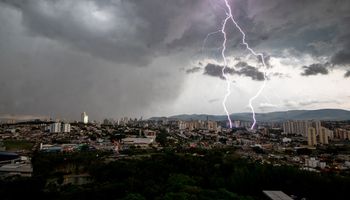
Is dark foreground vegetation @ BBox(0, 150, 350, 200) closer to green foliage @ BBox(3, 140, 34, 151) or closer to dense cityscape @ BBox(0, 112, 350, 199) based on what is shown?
dense cityscape @ BBox(0, 112, 350, 199)

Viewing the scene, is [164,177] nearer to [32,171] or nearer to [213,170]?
[213,170]

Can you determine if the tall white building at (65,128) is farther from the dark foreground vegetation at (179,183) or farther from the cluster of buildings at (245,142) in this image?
the dark foreground vegetation at (179,183)

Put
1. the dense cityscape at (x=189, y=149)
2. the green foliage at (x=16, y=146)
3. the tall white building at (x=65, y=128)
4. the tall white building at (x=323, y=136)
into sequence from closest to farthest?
the dense cityscape at (x=189, y=149), the green foliage at (x=16, y=146), the tall white building at (x=323, y=136), the tall white building at (x=65, y=128)

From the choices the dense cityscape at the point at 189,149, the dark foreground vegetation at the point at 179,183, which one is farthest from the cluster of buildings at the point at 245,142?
the dark foreground vegetation at the point at 179,183

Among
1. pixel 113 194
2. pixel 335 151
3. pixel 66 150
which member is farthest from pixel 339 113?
pixel 113 194

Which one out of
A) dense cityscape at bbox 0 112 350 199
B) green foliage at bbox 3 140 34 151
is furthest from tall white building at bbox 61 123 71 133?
green foliage at bbox 3 140 34 151

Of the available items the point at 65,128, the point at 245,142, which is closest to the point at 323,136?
the point at 245,142

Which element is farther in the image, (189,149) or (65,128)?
(65,128)

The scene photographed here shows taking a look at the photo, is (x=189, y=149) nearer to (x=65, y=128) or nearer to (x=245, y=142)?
(x=245, y=142)
